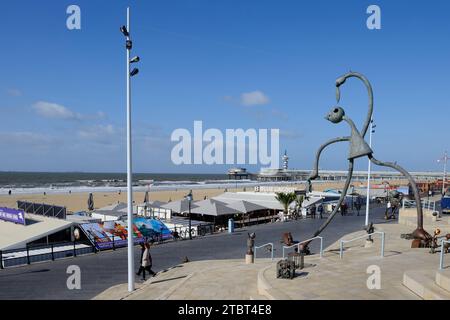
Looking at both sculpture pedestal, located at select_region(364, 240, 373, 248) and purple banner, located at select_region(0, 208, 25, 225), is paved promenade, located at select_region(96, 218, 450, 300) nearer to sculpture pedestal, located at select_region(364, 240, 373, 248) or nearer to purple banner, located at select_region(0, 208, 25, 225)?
sculpture pedestal, located at select_region(364, 240, 373, 248)

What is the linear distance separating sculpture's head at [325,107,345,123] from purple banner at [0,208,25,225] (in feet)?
50.7

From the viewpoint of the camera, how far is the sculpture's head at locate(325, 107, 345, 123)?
14609 mm

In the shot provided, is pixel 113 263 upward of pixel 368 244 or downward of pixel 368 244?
downward

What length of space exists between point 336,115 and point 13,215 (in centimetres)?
1653

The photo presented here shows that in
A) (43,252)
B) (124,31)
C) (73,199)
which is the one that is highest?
(124,31)

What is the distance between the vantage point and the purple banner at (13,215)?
18203 millimetres

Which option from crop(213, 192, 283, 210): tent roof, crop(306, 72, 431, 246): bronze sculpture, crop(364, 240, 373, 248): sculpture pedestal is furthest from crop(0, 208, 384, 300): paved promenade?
crop(213, 192, 283, 210): tent roof

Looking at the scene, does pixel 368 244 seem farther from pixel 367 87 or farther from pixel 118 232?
pixel 118 232

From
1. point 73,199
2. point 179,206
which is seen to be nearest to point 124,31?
point 179,206

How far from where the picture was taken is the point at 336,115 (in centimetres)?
1466
